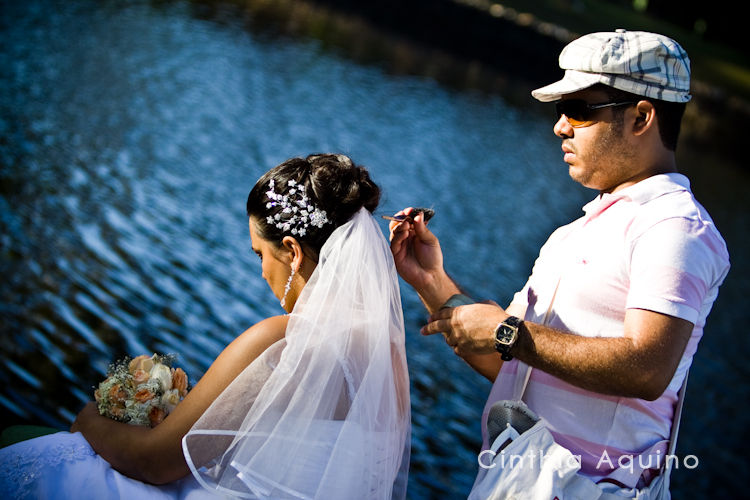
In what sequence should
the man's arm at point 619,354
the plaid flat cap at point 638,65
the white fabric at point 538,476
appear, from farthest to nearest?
1. the plaid flat cap at point 638,65
2. the white fabric at point 538,476
3. the man's arm at point 619,354

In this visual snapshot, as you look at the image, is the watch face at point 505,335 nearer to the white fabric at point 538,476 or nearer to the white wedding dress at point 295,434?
the white fabric at point 538,476

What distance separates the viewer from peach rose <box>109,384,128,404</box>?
2.87 metres

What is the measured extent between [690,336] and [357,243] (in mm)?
1221

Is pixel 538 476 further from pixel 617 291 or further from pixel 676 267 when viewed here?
pixel 676 267

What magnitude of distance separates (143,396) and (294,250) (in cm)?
78

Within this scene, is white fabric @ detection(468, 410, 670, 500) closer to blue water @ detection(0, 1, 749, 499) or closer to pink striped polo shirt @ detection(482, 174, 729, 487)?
pink striped polo shirt @ detection(482, 174, 729, 487)

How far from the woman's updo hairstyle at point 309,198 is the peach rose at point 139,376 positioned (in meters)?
0.69

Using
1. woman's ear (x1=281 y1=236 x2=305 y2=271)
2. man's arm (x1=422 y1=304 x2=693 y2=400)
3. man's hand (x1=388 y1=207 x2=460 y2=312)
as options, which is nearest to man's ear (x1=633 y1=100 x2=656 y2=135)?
man's arm (x1=422 y1=304 x2=693 y2=400)

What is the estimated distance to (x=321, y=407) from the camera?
2748mm

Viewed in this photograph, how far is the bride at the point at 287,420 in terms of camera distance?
268 cm

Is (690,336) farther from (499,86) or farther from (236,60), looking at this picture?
(499,86)

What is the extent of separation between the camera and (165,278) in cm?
871

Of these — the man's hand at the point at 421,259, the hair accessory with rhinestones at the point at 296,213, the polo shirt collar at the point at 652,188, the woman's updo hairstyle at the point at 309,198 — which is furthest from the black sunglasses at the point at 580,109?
the hair accessory with rhinestones at the point at 296,213

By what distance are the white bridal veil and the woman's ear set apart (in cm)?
12
